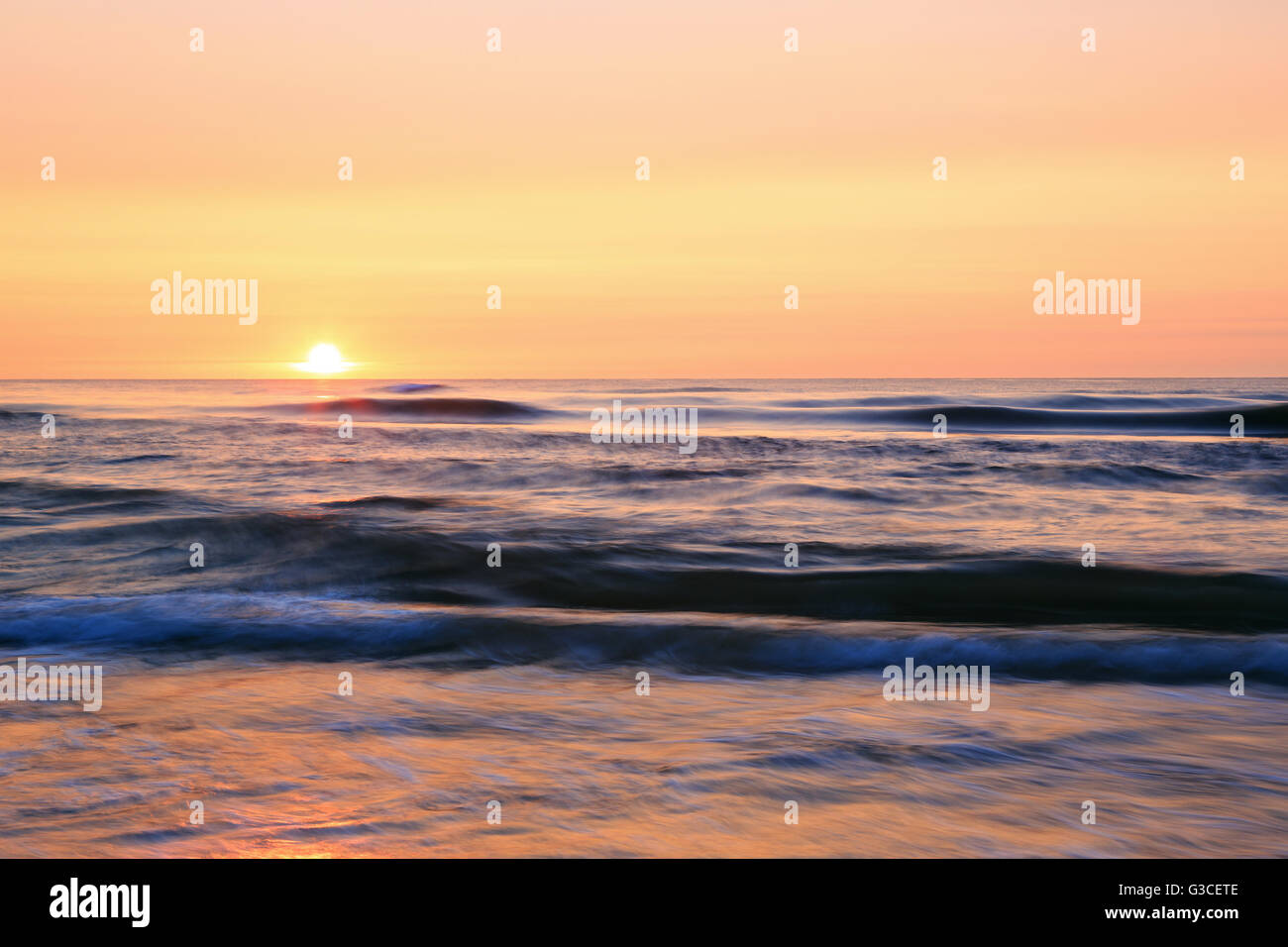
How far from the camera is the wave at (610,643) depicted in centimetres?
605

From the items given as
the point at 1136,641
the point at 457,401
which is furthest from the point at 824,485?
the point at 457,401

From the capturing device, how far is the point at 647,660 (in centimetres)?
628

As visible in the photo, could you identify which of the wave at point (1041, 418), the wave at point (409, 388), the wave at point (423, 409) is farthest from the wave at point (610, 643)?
the wave at point (409, 388)

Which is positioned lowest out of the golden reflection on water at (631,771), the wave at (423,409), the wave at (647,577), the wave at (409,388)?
the golden reflection on water at (631,771)

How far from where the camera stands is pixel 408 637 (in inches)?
264

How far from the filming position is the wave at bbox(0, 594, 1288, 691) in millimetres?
6051

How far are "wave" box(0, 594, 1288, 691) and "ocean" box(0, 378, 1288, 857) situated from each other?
3 cm

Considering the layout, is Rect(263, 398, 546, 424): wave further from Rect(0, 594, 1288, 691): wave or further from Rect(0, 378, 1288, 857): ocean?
Rect(0, 594, 1288, 691): wave

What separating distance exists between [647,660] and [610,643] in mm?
441

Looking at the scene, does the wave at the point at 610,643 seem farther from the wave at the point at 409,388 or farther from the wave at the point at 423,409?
the wave at the point at 409,388

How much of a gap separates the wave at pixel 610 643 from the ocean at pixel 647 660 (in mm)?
31

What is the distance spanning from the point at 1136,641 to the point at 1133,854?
3.29 meters
